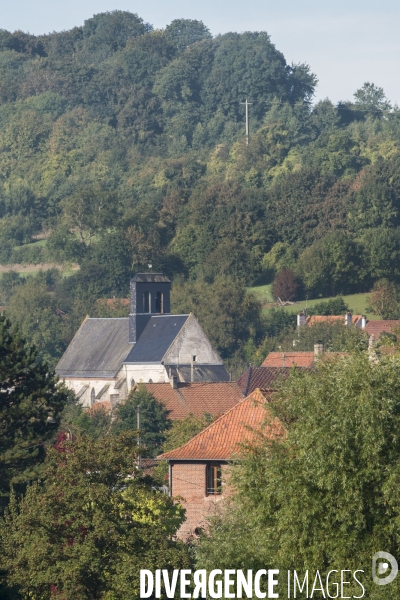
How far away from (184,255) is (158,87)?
219 ft

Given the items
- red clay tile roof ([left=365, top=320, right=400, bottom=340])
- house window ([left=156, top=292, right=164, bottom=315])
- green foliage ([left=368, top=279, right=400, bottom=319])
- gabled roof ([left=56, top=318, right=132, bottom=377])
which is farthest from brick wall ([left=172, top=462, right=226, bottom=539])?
green foliage ([left=368, top=279, right=400, bottom=319])

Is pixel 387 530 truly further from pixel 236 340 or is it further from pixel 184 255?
pixel 184 255

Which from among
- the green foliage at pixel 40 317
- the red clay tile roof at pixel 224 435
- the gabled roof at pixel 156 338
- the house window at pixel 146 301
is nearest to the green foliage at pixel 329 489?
the red clay tile roof at pixel 224 435

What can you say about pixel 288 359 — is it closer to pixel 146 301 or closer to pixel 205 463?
pixel 146 301

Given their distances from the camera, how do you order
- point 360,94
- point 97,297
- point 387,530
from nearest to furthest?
point 387,530 → point 97,297 → point 360,94

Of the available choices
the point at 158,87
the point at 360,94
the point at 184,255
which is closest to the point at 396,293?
the point at 184,255

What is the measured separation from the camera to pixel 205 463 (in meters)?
38.2

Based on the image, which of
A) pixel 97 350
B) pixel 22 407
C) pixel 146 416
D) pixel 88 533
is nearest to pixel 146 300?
pixel 97 350

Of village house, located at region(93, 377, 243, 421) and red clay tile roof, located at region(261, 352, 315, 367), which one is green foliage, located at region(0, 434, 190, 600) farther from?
red clay tile roof, located at region(261, 352, 315, 367)

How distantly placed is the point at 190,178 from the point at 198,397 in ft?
279

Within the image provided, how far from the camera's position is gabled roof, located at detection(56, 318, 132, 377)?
89438 millimetres

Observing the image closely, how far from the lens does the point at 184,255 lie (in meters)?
125

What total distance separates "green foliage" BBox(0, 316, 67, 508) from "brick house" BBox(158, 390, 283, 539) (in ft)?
13.1

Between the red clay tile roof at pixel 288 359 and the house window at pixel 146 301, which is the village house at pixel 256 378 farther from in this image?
the house window at pixel 146 301
